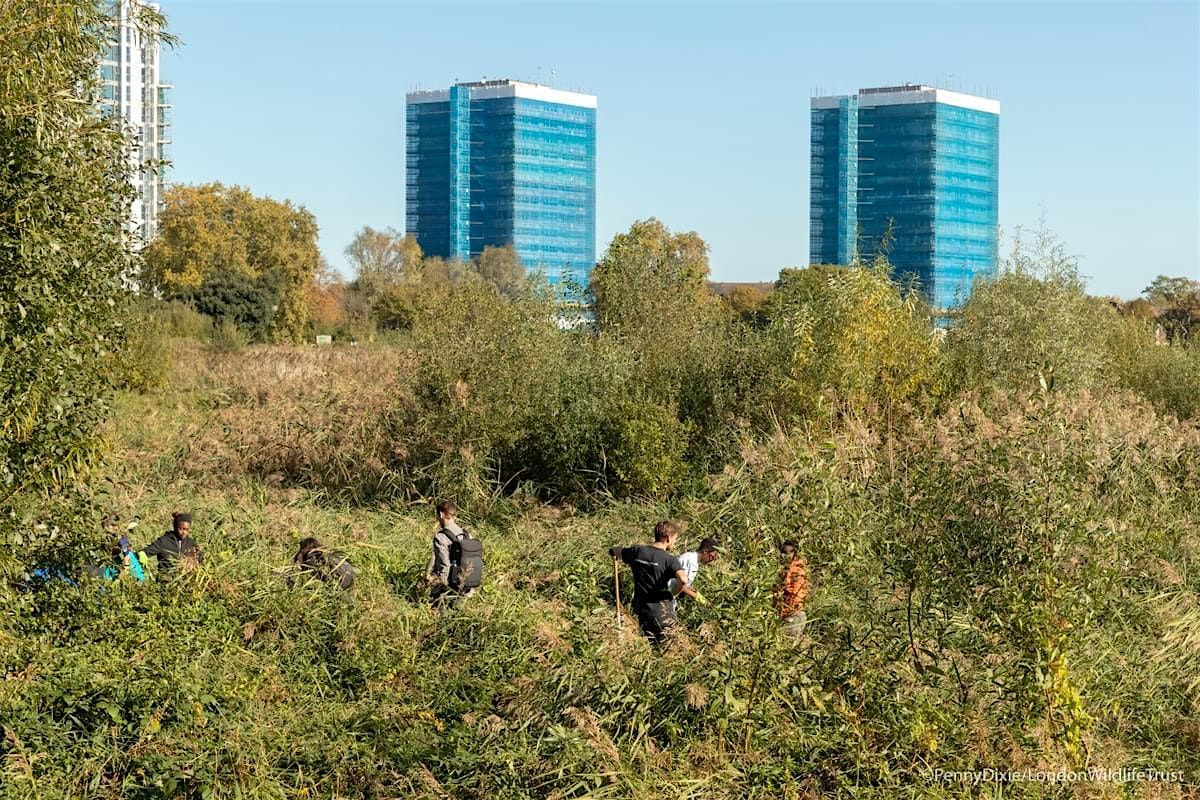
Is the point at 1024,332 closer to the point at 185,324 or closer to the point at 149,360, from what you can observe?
the point at 149,360

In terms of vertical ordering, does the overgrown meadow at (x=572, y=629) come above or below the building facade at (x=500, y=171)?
below

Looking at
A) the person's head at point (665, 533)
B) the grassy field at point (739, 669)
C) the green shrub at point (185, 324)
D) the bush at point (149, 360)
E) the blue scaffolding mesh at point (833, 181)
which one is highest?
the blue scaffolding mesh at point (833, 181)

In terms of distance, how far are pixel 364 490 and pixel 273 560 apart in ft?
19.2

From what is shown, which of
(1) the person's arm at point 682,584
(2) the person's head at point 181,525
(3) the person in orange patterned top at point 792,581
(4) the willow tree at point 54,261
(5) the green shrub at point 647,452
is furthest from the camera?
(5) the green shrub at point 647,452

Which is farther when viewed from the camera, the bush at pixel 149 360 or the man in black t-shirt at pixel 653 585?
the bush at pixel 149 360

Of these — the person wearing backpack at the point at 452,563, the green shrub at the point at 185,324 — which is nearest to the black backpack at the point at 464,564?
the person wearing backpack at the point at 452,563

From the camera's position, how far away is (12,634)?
8.74 metres

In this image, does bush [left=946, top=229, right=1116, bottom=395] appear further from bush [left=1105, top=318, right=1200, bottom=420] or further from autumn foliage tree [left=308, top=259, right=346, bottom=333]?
autumn foliage tree [left=308, top=259, right=346, bottom=333]

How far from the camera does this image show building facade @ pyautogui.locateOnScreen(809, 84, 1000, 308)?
10862 cm

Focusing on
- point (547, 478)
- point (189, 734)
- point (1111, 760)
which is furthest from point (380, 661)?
point (547, 478)

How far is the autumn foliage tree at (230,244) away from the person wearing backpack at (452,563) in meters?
43.9

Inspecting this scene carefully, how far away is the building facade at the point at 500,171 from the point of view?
11638 cm

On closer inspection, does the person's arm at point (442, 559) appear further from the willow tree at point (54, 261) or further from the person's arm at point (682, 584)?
the willow tree at point (54, 261)

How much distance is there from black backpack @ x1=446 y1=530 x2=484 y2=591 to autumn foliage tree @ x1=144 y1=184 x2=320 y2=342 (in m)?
44.0
